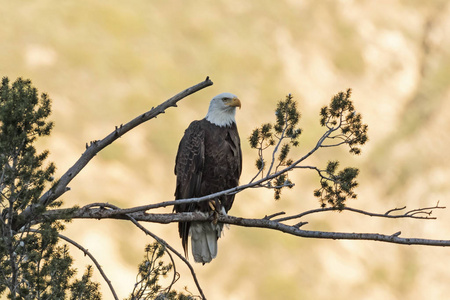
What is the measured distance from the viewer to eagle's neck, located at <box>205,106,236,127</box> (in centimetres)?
796

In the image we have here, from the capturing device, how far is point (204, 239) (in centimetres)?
799

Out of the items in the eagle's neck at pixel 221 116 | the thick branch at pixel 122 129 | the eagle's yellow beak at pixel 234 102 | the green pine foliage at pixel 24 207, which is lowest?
the green pine foliage at pixel 24 207

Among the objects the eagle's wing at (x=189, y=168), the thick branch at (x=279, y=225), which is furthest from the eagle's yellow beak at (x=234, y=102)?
the thick branch at (x=279, y=225)

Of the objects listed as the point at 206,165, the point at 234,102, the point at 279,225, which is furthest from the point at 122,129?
the point at 234,102

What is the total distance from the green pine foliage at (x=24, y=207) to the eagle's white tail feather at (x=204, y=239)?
2.66 meters

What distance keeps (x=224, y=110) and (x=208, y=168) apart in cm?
92

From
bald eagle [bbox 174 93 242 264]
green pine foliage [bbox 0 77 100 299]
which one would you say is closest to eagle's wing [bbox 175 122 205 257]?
bald eagle [bbox 174 93 242 264]

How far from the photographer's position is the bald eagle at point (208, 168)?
7.53 meters

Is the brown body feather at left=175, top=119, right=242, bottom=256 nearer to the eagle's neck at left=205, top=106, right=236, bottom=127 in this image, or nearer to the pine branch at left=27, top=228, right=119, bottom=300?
the eagle's neck at left=205, top=106, right=236, bottom=127

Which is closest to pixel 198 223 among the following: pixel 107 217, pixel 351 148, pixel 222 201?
pixel 222 201

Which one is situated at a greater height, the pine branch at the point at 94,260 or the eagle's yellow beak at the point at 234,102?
the eagle's yellow beak at the point at 234,102

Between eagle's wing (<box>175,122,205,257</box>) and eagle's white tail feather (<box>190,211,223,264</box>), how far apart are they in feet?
0.53

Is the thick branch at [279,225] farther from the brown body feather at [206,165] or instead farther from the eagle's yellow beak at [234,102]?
the eagle's yellow beak at [234,102]

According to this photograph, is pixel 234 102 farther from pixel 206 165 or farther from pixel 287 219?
pixel 287 219
